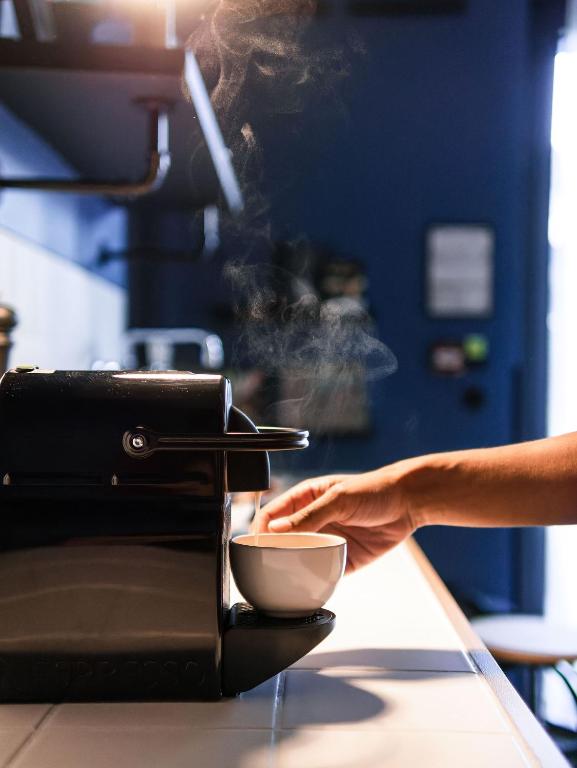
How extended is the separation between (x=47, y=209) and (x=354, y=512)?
147cm

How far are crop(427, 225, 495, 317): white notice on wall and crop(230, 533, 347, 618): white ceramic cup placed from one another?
2.91 m

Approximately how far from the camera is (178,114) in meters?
1.81

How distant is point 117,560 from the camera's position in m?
0.81

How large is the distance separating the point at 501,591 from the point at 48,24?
3045 millimetres

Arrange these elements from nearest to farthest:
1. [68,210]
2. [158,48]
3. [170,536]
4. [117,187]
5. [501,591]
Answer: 1. [170,536]
2. [158,48]
3. [117,187]
4. [68,210]
5. [501,591]

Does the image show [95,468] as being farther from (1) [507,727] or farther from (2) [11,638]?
(1) [507,727]

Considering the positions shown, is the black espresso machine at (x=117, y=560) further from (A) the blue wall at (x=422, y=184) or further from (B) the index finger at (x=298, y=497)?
(A) the blue wall at (x=422, y=184)

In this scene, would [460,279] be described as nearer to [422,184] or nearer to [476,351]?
[476,351]

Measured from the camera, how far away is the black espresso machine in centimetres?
81

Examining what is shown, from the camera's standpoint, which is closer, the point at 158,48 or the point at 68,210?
the point at 158,48

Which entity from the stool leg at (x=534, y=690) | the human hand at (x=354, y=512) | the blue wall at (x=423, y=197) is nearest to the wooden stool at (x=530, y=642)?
the stool leg at (x=534, y=690)

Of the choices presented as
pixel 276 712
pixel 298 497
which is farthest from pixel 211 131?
pixel 276 712

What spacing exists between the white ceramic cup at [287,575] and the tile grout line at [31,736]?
22cm

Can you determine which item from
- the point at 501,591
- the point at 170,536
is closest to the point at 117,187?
the point at 170,536
